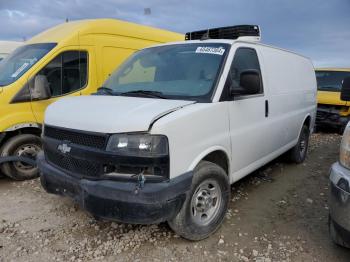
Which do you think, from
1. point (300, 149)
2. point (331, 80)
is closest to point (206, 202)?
point (300, 149)

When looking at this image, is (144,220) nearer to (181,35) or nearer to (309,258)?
(309,258)

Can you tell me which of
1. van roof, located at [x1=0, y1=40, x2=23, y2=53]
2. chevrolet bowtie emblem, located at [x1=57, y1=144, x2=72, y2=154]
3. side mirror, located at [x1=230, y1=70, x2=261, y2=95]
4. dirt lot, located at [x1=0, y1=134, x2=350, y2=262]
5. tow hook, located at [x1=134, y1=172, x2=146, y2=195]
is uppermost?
van roof, located at [x1=0, y1=40, x2=23, y2=53]

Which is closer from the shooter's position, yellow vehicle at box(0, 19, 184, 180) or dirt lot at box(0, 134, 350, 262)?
dirt lot at box(0, 134, 350, 262)

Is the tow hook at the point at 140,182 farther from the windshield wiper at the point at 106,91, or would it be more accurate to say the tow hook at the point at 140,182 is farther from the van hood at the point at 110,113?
the windshield wiper at the point at 106,91

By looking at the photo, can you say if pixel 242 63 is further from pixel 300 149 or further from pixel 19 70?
pixel 19 70

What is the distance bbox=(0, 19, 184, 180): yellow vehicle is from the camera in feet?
17.3

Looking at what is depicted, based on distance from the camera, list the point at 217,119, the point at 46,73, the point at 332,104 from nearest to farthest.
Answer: the point at 217,119, the point at 46,73, the point at 332,104

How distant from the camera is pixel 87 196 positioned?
3084mm

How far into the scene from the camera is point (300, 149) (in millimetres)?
6457

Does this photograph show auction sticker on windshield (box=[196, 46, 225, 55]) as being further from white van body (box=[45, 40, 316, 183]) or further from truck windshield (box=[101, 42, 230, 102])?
white van body (box=[45, 40, 316, 183])

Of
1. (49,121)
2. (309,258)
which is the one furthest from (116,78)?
(309,258)

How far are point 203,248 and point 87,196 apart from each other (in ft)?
4.21

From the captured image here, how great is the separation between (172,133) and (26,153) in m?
3.39

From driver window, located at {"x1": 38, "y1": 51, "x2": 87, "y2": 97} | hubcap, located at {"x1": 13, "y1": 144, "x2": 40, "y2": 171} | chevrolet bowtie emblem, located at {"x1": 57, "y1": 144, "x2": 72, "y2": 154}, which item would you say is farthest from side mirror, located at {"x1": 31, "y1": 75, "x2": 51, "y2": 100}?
chevrolet bowtie emblem, located at {"x1": 57, "y1": 144, "x2": 72, "y2": 154}
